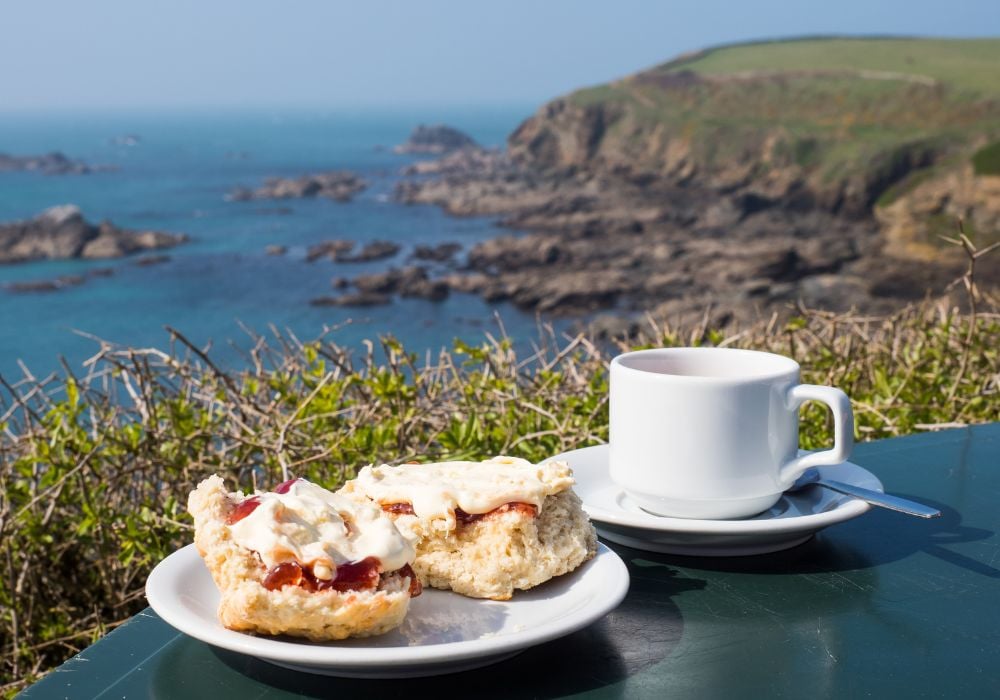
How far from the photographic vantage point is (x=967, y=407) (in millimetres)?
2613

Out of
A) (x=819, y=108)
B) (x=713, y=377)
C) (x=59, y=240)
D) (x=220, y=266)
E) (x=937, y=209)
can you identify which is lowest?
(x=220, y=266)

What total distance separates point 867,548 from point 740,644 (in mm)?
328

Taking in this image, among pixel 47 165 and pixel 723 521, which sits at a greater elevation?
pixel 723 521

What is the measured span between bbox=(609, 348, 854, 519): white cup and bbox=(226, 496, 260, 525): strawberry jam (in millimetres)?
436

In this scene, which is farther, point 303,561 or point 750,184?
point 750,184

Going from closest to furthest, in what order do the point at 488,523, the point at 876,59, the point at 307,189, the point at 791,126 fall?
the point at 488,523
the point at 791,126
the point at 876,59
the point at 307,189

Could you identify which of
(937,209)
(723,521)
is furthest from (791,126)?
(723,521)

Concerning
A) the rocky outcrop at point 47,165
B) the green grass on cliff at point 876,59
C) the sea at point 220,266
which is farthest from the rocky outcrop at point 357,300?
the rocky outcrop at point 47,165

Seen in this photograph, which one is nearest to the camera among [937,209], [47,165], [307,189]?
[937,209]

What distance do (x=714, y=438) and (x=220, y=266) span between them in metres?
41.8

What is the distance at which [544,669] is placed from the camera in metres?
0.88

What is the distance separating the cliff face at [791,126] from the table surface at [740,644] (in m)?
39.9

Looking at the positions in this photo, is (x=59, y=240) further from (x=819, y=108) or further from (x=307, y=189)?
(x=819, y=108)

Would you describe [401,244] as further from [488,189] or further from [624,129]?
[624,129]
